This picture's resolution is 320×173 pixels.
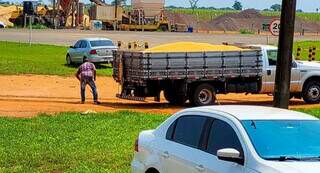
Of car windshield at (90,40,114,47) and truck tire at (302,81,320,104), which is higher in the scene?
car windshield at (90,40,114,47)

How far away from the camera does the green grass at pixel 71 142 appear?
40.0 ft

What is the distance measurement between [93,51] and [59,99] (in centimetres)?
1163


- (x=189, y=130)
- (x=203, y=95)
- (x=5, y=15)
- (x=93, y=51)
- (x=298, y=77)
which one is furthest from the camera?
(x=5, y=15)

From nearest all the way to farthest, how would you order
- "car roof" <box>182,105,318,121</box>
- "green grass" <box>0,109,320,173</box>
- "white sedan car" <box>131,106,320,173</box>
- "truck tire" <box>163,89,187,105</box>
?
"white sedan car" <box>131,106,320,173</box> → "car roof" <box>182,105,318,121</box> → "green grass" <box>0,109,320,173</box> → "truck tire" <box>163,89,187,105</box>

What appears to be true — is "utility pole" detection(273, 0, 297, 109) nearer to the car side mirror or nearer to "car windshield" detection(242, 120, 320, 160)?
"car windshield" detection(242, 120, 320, 160)

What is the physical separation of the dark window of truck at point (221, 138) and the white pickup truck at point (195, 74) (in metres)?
13.7

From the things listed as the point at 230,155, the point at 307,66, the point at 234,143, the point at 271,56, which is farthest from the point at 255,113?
the point at 307,66

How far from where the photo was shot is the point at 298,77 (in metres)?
23.8

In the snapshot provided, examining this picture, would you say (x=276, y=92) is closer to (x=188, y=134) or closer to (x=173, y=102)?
(x=188, y=134)

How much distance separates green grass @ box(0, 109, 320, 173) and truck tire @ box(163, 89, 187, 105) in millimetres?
3735

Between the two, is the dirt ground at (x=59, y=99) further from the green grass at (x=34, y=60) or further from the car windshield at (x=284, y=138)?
the car windshield at (x=284, y=138)

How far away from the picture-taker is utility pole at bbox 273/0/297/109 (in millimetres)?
11594

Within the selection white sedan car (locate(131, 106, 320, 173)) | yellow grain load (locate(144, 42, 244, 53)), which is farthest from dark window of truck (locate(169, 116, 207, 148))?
yellow grain load (locate(144, 42, 244, 53))

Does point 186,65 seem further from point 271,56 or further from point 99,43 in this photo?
point 99,43
